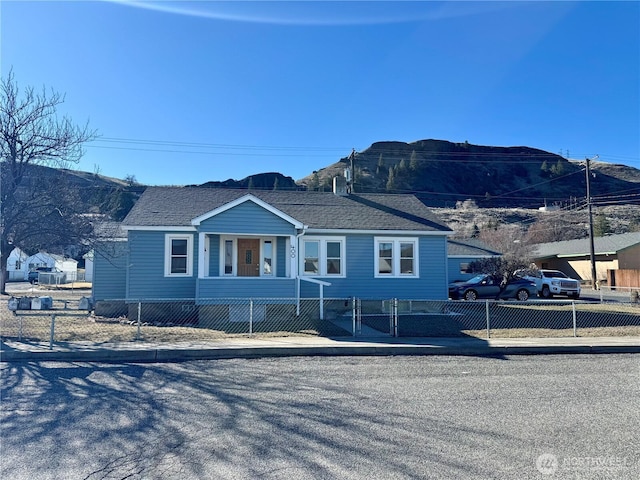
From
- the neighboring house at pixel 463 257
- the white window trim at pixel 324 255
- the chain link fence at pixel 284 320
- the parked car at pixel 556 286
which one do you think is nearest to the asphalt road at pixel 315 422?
the chain link fence at pixel 284 320

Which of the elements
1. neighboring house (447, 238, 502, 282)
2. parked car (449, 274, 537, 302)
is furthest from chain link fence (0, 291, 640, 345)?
neighboring house (447, 238, 502, 282)

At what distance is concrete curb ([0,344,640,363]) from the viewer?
8906 millimetres

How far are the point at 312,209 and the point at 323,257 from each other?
8.75 feet

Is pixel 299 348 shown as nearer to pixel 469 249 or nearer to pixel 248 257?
pixel 248 257

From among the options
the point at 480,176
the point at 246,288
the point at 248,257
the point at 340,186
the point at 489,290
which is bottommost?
the point at 489,290

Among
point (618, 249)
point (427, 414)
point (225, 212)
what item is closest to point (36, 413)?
point (427, 414)

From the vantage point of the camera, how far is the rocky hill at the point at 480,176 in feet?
Answer: 332

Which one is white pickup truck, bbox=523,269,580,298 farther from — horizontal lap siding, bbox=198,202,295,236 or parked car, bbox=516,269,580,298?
horizontal lap siding, bbox=198,202,295,236

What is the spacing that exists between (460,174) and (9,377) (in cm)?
12703

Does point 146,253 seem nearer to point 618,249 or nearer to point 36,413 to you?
point 36,413

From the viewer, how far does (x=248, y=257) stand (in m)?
16.4

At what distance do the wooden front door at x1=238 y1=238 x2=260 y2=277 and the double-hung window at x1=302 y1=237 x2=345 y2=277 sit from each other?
1796 mm

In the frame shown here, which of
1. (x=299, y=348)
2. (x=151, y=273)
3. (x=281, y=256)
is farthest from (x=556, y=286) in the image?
(x=151, y=273)

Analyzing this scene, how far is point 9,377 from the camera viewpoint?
7.38 m
